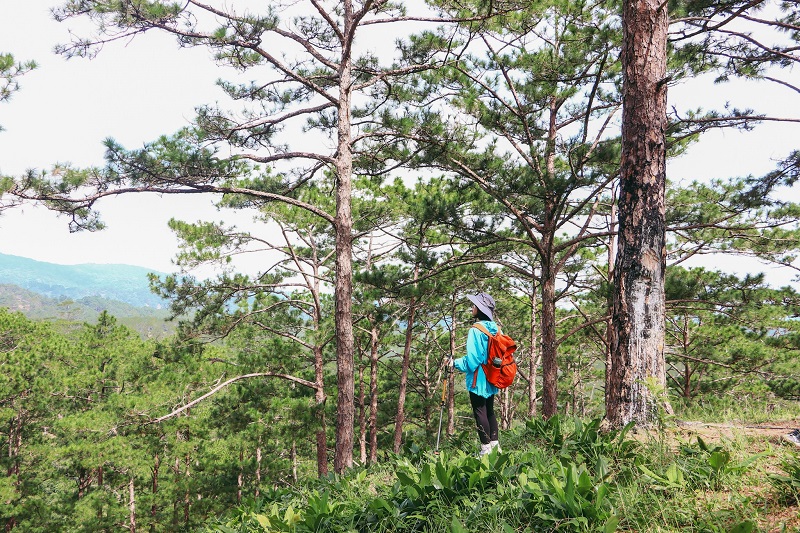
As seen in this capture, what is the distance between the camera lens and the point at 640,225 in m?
3.90

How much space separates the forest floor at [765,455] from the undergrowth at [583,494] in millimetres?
24

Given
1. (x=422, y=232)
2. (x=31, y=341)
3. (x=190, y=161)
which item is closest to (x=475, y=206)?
(x=422, y=232)

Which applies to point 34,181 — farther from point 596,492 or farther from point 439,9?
point 596,492

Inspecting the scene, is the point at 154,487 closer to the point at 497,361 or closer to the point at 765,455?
the point at 497,361

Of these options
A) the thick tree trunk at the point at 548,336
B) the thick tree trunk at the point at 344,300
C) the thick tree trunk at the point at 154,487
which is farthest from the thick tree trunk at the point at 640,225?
the thick tree trunk at the point at 154,487

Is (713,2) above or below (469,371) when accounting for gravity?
above

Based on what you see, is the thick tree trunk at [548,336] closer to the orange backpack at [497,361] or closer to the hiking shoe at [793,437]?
the orange backpack at [497,361]

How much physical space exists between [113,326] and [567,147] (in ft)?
92.8

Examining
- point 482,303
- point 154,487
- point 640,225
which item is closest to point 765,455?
point 640,225

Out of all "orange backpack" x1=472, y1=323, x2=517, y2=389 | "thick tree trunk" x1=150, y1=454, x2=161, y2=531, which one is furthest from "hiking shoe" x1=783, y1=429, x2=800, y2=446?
"thick tree trunk" x1=150, y1=454, x2=161, y2=531

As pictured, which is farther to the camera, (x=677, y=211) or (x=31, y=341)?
(x=31, y=341)

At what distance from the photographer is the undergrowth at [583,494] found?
227cm

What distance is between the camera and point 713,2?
590 cm

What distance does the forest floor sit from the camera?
209cm
